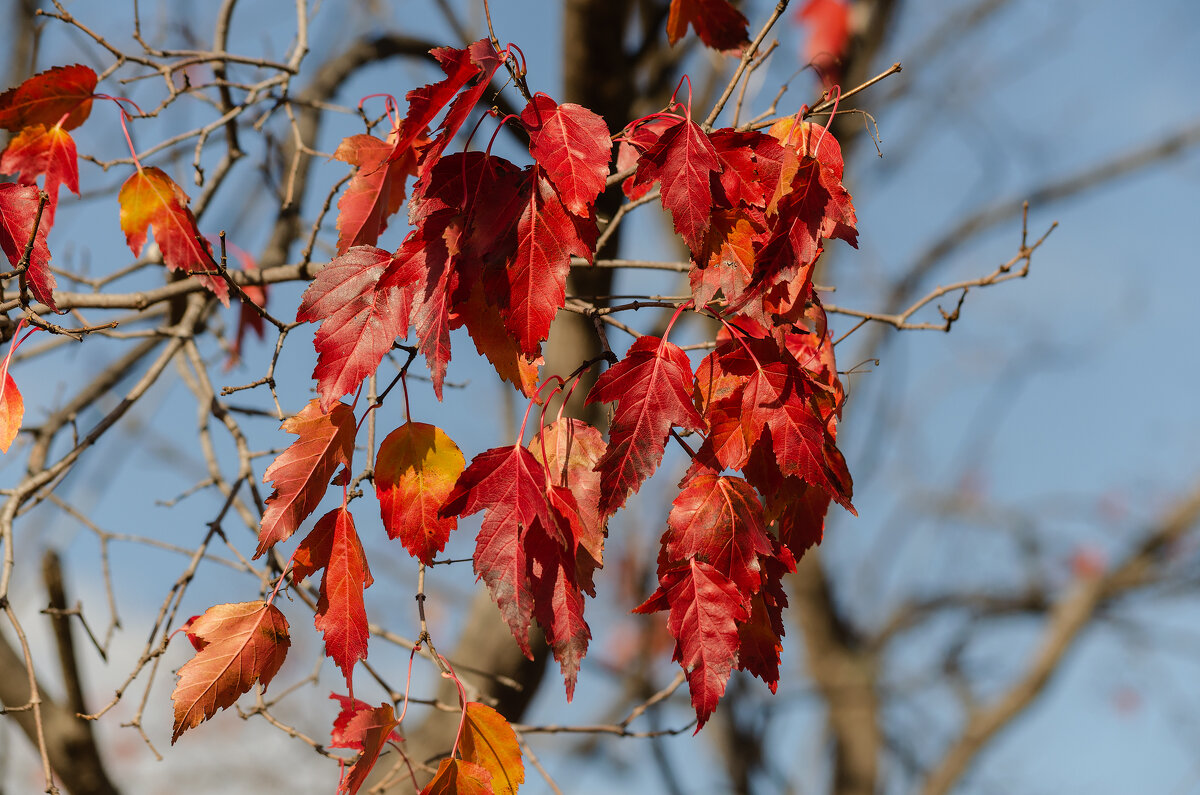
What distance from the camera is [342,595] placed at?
0.97m

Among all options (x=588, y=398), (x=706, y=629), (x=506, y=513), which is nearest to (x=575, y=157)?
(x=588, y=398)

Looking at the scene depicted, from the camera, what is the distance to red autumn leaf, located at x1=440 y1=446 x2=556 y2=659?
0.85m

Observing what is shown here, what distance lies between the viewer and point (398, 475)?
990mm

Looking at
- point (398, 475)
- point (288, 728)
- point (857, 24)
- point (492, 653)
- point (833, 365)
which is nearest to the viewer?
point (398, 475)

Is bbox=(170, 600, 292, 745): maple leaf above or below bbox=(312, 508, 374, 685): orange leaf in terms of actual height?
below

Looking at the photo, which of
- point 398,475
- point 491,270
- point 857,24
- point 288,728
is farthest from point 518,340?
point 857,24

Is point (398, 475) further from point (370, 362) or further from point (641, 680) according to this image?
point (641, 680)

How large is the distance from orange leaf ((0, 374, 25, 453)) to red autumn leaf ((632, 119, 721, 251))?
83cm

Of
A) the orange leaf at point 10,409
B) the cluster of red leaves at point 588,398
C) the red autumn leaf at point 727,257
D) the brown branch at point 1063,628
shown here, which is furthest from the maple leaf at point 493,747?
the brown branch at point 1063,628

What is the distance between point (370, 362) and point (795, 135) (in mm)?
524

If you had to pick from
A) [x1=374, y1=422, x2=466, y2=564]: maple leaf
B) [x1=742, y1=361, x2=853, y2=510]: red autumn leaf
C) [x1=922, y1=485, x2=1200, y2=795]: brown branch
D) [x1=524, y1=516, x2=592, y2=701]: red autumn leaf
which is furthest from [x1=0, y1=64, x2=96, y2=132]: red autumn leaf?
[x1=922, y1=485, x2=1200, y2=795]: brown branch

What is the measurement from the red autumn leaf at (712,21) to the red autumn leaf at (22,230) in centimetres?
95

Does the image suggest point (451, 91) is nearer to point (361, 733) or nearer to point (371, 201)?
point (371, 201)

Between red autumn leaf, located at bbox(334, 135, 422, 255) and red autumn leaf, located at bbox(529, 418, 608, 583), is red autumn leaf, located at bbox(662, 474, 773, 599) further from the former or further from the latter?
red autumn leaf, located at bbox(334, 135, 422, 255)
